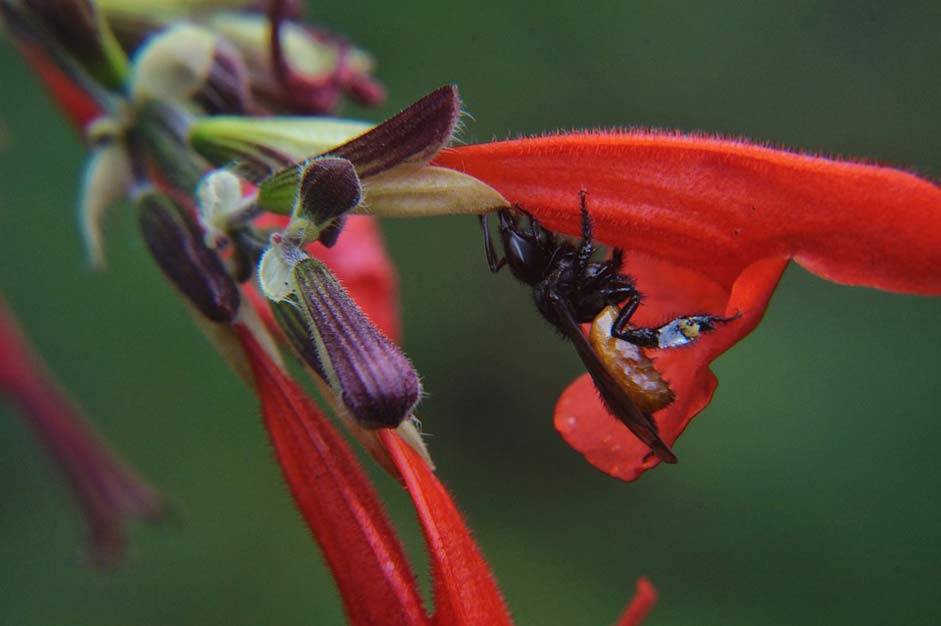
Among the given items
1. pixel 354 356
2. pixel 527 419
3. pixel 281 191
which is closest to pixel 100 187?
pixel 281 191

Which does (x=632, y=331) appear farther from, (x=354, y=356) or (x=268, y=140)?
(x=268, y=140)

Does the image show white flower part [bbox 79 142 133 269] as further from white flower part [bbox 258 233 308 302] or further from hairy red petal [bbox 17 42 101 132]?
white flower part [bbox 258 233 308 302]

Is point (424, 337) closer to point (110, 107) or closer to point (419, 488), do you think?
point (110, 107)

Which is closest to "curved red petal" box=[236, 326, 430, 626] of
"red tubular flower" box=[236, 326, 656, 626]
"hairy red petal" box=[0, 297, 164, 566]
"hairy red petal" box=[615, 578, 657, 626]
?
"red tubular flower" box=[236, 326, 656, 626]

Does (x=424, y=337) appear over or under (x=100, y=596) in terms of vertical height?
over

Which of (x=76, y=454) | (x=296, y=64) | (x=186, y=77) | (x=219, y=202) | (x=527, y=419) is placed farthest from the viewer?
(x=527, y=419)

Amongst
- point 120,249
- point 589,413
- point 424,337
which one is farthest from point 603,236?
point 424,337
